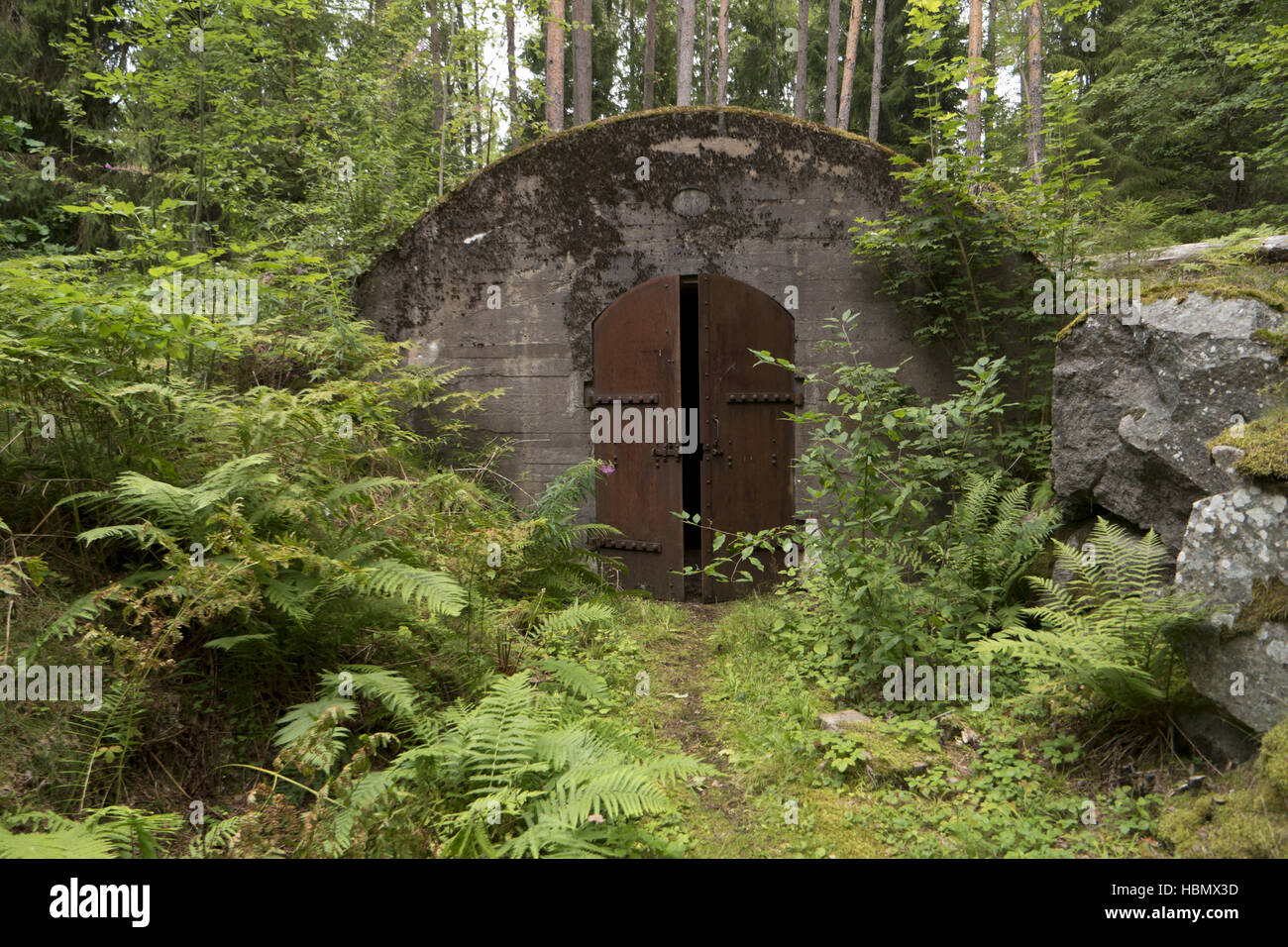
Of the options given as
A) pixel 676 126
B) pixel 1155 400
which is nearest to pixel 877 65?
pixel 676 126

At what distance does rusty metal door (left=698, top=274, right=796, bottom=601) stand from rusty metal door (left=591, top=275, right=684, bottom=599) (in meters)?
0.29

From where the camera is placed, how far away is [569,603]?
5.03 meters

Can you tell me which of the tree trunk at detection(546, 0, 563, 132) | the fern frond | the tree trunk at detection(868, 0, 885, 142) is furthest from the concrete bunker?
the tree trunk at detection(868, 0, 885, 142)

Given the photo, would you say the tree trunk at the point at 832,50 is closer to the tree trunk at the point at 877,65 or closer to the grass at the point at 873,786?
the tree trunk at the point at 877,65

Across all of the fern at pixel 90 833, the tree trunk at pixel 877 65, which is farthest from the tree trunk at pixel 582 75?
the fern at pixel 90 833

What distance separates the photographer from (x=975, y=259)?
614 centimetres

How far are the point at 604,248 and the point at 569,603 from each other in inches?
140

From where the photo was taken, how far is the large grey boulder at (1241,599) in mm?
2666

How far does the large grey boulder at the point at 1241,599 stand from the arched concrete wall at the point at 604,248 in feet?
11.9

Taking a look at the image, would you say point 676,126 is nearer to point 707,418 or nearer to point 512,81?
point 707,418

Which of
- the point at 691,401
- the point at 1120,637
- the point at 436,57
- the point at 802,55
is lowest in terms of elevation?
the point at 1120,637

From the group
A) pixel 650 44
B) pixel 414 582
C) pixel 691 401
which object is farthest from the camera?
pixel 650 44

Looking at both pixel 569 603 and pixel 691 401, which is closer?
pixel 569 603

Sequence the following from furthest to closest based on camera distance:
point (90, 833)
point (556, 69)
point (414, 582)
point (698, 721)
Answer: point (556, 69) < point (698, 721) < point (414, 582) < point (90, 833)
